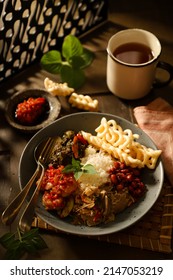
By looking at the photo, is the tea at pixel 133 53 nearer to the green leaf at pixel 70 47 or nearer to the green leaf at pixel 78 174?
the green leaf at pixel 70 47

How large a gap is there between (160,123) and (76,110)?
27 cm

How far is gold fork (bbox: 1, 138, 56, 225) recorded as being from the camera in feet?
4.08

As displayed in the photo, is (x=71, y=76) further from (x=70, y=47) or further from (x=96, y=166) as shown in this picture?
(x=96, y=166)

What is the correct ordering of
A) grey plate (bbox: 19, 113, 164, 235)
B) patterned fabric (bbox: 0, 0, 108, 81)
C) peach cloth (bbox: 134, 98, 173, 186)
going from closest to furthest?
grey plate (bbox: 19, 113, 164, 235), peach cloth (bbox: 134, 98, 173, 186), patterned fabric (bbox: 0, 0, 108, 81)

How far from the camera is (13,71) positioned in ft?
5.44

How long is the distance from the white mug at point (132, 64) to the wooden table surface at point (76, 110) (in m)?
0.04

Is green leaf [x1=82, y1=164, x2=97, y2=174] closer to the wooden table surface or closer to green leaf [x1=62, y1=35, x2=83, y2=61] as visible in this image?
the wooden table surface

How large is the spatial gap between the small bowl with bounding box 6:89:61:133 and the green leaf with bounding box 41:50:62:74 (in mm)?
117

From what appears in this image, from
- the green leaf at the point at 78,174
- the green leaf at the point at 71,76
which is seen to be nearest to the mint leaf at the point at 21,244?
the green leaf at the point at 78,174

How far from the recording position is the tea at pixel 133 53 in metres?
1.55

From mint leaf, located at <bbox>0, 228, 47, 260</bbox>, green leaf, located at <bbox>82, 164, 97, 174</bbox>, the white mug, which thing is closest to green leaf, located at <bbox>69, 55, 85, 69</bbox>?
the white mug

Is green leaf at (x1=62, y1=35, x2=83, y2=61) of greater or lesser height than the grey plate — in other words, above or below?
above

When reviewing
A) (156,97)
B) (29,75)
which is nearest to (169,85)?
(156,97)

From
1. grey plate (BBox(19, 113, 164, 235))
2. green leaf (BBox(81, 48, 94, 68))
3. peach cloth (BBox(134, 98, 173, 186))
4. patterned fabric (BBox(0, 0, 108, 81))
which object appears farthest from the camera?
green leaf (BBox(81, 48, 94, 68))
